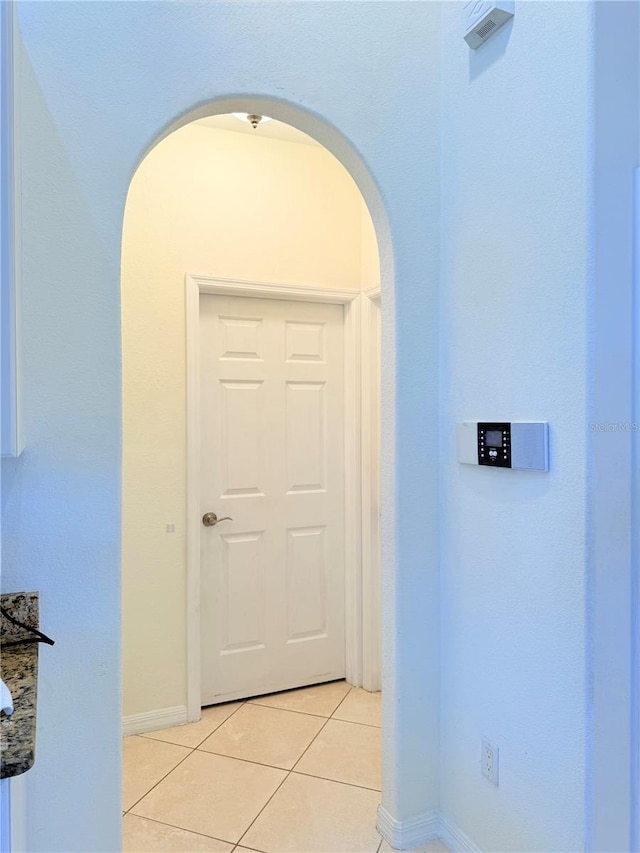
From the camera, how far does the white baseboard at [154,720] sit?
8.10ft

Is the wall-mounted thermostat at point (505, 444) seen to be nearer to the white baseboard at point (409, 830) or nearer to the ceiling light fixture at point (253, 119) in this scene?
the white baseboard at point (409, 830)

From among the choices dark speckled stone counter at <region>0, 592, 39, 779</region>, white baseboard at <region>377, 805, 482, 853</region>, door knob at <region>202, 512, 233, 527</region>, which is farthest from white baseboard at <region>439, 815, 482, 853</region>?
door knob at <region>202, 512, 233, 527</region>

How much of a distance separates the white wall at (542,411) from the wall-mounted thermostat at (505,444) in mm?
33

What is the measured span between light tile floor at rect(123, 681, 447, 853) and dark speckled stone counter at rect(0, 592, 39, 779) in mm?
952

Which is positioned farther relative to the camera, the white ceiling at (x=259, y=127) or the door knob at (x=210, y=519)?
the door knob at (x=210, y=519)

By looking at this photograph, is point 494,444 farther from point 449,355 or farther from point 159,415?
point 159,415

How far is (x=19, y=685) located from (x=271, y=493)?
176 centimetres

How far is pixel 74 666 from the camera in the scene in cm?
143

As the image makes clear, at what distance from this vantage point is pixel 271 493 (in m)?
2.85

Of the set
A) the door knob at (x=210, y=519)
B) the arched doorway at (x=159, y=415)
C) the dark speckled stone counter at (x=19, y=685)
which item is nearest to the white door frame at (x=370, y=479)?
the arched doorway at (x=159, y=415)

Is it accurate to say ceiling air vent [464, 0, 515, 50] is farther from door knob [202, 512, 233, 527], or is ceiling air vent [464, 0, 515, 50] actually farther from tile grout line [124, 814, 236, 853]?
tile grout line [124, 814, 236, 853]

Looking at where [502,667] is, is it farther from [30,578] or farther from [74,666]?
[30,578]

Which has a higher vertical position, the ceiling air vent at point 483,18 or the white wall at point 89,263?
the ceiling air vent at point 483,18

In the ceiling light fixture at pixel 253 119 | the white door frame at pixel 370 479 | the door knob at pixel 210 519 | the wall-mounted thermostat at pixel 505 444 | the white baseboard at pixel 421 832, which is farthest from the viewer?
the white door frame at pixel 370 479
